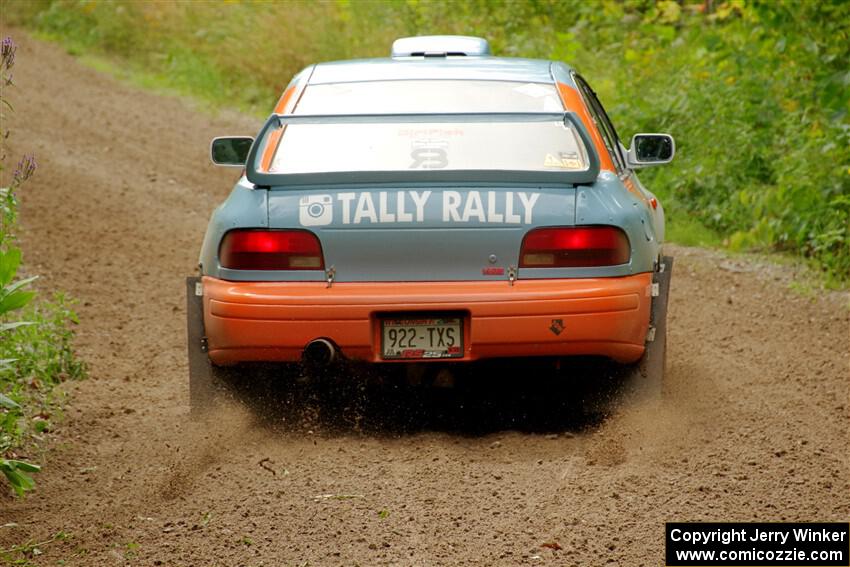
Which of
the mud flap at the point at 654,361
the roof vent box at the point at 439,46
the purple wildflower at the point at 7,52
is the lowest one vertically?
the mud flap at the point at 654,361

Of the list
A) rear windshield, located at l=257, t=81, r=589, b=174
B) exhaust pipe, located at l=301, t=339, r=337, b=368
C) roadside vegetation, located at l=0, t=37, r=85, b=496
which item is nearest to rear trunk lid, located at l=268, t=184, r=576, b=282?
rear windshield, located at l=257, t=81, r=589, b=174

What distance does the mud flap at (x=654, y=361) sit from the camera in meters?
5.77

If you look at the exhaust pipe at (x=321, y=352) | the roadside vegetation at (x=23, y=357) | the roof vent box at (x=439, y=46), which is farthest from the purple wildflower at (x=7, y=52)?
the roof vent box at (x=439, y=46)

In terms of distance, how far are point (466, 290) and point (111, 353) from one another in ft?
10.7

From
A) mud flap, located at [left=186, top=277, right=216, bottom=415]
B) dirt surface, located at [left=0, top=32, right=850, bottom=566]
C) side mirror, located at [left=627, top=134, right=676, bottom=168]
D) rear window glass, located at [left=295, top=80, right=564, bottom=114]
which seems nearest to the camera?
dirt surface, located at [left=0, top=32, right=850, bottom=566]

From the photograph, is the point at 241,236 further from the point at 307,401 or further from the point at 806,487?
the point at 806,487

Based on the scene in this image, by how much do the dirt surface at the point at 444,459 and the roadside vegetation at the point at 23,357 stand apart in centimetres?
13

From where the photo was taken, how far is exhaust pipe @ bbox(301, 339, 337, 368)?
17.8ft

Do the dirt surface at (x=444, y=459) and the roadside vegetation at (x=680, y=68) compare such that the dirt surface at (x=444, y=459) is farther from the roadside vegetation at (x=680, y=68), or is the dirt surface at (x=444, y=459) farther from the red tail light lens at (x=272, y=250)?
the roadside vegetation at (x=680, y=68)

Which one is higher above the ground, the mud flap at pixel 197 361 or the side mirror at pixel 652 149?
the side mirror at pixel 652 149

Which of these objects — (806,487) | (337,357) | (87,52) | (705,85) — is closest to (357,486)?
(337,357)

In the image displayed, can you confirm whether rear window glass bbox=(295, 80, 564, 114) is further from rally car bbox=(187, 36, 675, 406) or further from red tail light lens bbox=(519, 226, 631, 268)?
red tail light lens bbox=(519, 226, 631, 268)

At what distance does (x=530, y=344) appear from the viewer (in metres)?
5.41

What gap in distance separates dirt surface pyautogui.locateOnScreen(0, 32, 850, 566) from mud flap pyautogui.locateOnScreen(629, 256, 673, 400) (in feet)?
0.23
